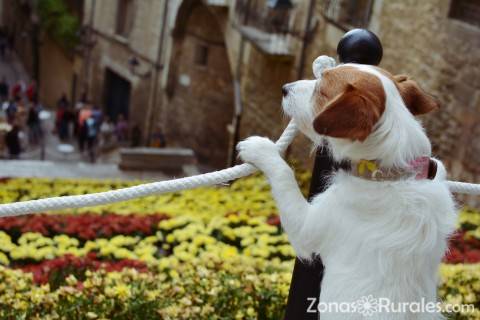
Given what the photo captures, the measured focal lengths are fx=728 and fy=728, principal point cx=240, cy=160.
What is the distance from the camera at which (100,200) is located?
244 cm

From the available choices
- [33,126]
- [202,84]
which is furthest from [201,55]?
[33,126]

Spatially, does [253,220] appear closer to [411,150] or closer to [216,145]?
[411,150]

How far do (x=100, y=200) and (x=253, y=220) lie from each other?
413 cm

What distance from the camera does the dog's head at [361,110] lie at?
2.08 meters

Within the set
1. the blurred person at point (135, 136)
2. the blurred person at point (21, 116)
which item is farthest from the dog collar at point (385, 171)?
the blurred person at point (135, 136)

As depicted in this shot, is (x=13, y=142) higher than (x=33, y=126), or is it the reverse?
(x=13, y=142)

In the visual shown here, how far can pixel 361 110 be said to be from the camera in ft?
6.84

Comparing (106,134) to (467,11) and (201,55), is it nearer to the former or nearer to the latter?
(201,55)

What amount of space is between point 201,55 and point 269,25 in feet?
17.1

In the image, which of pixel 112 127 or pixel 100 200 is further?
pixel 112 127

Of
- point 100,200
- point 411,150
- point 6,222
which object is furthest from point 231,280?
point 6,222

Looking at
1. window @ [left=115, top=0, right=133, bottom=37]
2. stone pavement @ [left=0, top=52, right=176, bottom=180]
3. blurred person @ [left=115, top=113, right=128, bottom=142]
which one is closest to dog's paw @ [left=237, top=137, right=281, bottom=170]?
stone pavement @ [left=0, top=52, right=176, bottom=180]

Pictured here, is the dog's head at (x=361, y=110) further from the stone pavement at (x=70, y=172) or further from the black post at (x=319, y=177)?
the stone pavement at (x=70, y=172)

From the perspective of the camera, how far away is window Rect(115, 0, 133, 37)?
21.8 meters
